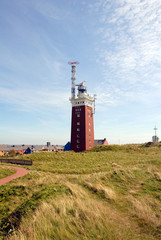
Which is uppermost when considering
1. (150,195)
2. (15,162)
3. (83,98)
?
(83,98)

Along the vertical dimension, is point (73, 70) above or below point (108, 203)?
above

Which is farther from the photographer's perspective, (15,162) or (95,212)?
(15,162)

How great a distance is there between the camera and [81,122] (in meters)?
47.8

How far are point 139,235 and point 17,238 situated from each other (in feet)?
12.0

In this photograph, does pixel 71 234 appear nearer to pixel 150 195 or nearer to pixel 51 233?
pixel 51 233

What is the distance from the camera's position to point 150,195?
8.13 meters

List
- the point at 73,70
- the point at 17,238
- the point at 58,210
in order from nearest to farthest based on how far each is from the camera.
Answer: the point at 17,238 → the point at 58,210 → the point at 73,70

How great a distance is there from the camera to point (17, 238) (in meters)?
4.40

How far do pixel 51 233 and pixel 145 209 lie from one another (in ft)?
12.5

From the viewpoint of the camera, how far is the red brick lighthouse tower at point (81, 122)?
4728 centimetres

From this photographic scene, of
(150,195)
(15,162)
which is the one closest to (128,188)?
(150,195)

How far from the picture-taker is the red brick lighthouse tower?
47.3 m

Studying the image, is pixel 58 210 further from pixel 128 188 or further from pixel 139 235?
pixel 128 188

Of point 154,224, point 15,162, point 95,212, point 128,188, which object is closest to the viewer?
point 154,224
